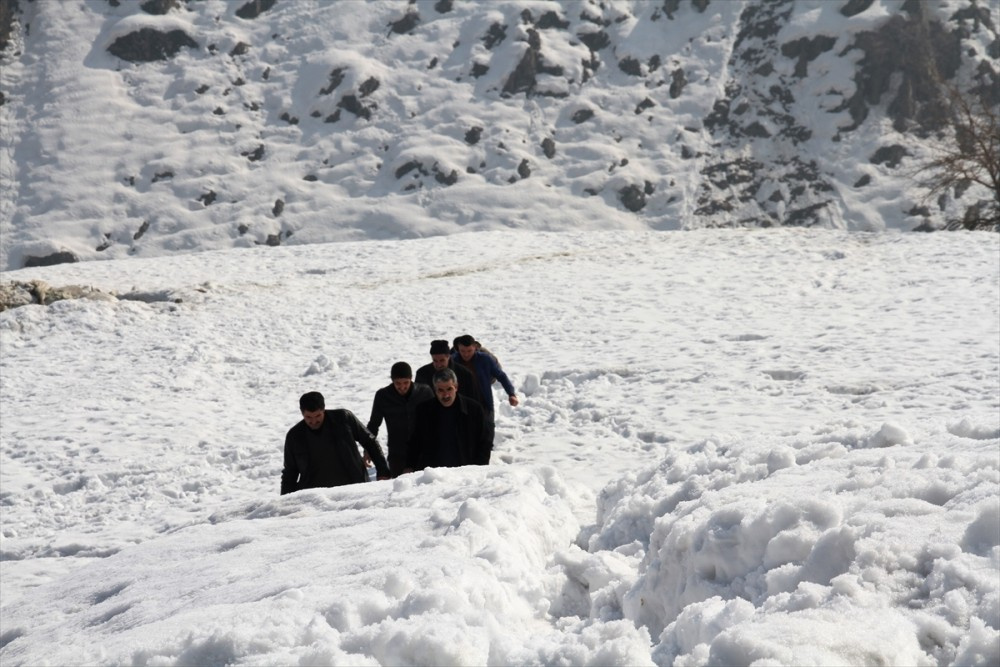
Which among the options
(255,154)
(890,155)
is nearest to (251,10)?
(255,154)

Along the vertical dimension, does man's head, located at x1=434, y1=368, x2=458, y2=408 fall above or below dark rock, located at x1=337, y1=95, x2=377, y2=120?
below

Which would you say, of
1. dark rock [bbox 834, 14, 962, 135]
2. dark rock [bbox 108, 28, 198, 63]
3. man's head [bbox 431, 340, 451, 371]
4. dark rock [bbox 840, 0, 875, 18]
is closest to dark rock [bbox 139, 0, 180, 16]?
dark rock [bbox 108, 28, 198, 63]

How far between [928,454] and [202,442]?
892 cm

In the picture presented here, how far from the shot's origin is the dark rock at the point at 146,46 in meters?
52.6

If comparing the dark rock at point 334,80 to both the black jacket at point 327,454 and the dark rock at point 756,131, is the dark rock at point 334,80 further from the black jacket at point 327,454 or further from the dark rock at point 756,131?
the black jacket at point 327,454

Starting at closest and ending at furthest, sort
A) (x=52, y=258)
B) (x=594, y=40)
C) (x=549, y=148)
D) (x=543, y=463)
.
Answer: (x=543, y=463) → (x=52, y=258) → (x=549, y=148) → (x=594, y=40)

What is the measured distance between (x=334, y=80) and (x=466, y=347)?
4512 centimetres

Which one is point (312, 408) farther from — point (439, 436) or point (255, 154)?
point (255, 154)

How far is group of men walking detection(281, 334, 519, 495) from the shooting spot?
7234mm

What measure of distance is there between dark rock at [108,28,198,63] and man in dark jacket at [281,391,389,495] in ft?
167

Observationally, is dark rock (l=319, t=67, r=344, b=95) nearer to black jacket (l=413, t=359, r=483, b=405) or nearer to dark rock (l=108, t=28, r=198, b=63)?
dark rock (l=108, t=28, r=198, b=63)

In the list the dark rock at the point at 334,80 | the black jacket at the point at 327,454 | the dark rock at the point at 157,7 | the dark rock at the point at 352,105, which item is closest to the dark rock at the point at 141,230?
the dark rock at the point at 352,105

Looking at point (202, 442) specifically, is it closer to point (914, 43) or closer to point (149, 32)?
point (149, 32)

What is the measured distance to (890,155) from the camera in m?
48.5
